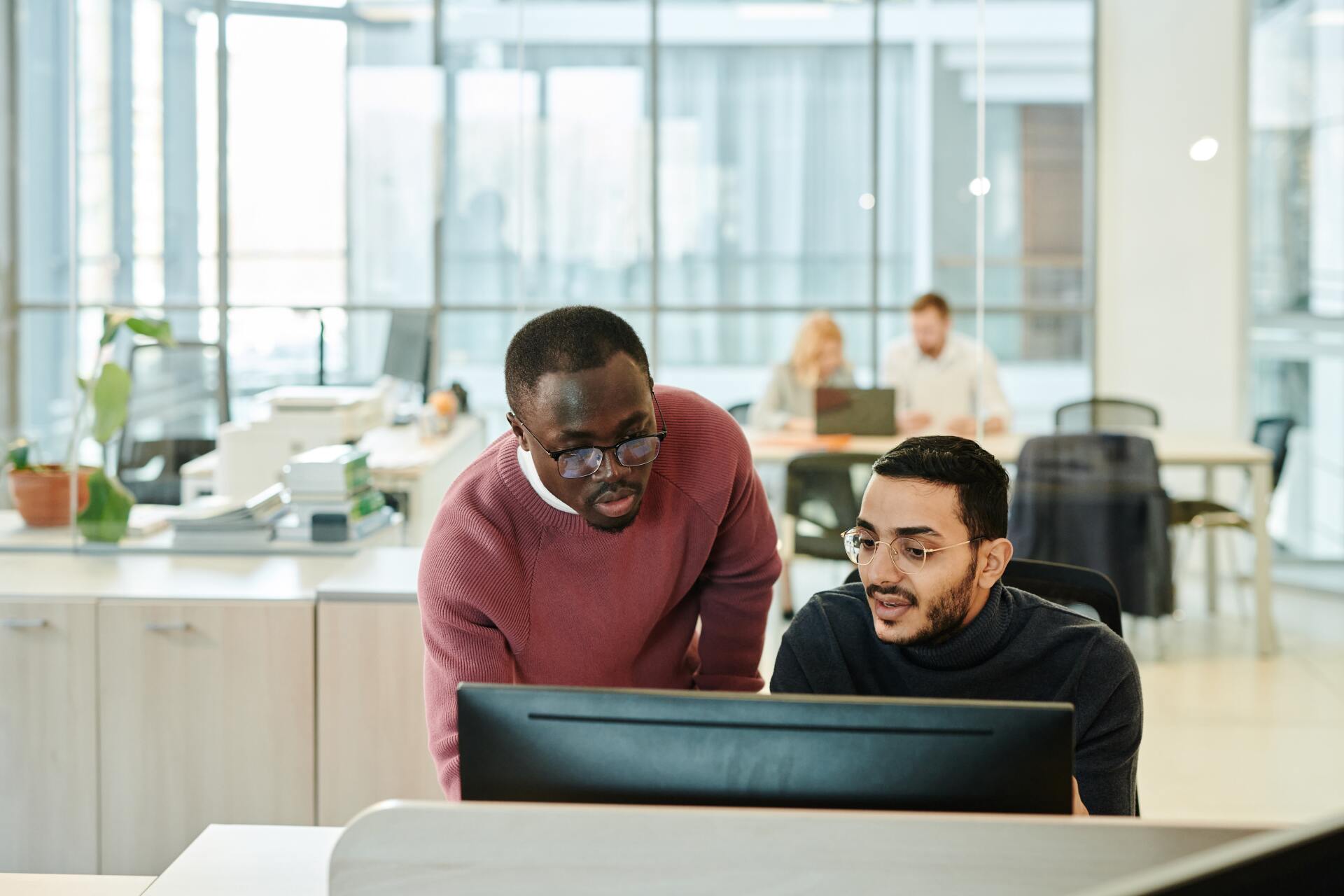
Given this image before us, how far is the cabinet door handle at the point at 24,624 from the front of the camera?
3.07 meters

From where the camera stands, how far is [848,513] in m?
4.36

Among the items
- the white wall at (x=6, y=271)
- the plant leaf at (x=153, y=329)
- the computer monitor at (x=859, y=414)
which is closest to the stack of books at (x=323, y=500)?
the plant leaf at (x=153, y=329)

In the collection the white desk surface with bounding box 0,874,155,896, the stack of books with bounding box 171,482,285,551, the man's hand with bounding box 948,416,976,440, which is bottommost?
the white desk surface with bounding box 0,874,155,896

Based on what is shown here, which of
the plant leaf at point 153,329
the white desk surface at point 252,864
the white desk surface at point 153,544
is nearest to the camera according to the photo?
the white desk surface at point 252,864

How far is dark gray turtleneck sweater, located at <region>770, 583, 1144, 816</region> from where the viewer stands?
1674 mm

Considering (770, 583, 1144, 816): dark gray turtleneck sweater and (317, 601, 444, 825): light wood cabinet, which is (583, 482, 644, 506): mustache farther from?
(317, 601, 444, 825): light wood cabinet

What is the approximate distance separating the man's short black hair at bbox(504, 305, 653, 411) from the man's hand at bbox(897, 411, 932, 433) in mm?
2743

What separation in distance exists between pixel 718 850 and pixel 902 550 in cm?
76

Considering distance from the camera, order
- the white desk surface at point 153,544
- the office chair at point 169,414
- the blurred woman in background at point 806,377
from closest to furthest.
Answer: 1. the white desk surface at point 153,544
2. the office chair at point 169,414
3. the blurred woman in background at point 806,377

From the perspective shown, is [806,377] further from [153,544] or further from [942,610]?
[942,610]

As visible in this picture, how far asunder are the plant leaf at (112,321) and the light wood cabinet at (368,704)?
4.42ft

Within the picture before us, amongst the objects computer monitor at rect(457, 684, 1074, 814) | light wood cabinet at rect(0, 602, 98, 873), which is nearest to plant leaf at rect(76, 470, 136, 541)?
light wood cabinet at rect(0, 602, 98, 873)

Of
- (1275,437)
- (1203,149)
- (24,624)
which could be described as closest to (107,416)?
(24,624)

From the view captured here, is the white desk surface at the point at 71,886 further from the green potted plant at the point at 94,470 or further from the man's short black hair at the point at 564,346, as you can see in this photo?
the green potted plant at the point at 94,470
